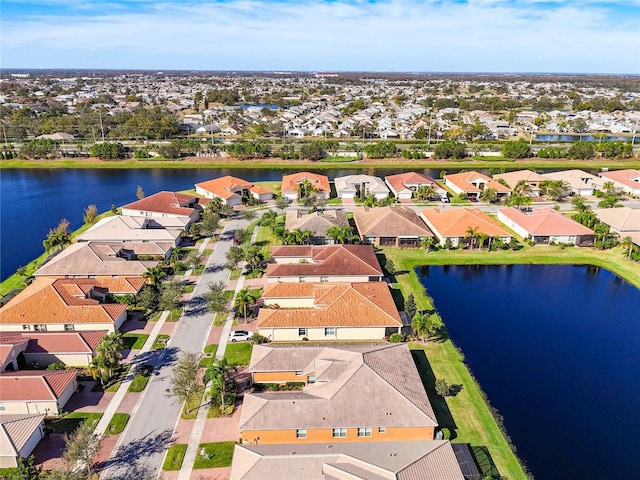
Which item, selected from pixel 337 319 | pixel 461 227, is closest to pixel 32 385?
pixel 337 319

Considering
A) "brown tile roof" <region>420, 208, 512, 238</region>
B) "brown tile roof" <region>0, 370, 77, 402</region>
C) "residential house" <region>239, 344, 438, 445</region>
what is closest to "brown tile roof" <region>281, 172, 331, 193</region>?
"brown tile roof" <region>420, 208, 512, 238</region>

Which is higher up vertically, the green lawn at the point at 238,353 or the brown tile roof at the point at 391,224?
the brown tile roof at the point at 391,224

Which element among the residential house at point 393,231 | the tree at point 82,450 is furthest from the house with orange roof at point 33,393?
the residential house at point 393,231

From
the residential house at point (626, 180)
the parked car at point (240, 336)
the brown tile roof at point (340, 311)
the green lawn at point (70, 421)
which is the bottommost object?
the green lawn at point (70, 421)

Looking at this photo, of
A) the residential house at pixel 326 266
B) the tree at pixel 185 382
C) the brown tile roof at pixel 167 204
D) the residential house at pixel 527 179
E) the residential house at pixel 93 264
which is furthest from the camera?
the residential house at pixel 527 179

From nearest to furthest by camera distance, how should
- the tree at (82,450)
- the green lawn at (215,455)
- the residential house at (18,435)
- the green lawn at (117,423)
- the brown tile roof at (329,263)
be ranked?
the tree at (82,450)
the residential house at (18,435)
the green lawn at (215,455)
the green lawn at (117,423)
the brown tile roof at (329,263)

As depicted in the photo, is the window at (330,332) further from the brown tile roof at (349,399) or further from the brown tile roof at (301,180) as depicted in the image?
the brown tile roof at (301,180)
